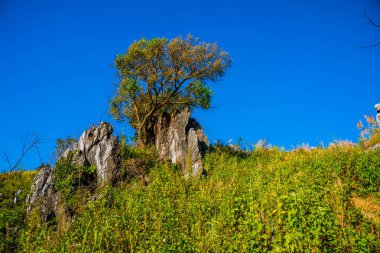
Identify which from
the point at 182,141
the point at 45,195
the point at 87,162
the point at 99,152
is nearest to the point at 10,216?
the point at 45,195

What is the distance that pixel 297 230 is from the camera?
5.20 metres

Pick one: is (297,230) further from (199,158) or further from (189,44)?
(189,44)

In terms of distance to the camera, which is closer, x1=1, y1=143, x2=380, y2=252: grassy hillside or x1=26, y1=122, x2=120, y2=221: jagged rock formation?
x1=1, y1=143, x2=380, y2=252: grassy hillside

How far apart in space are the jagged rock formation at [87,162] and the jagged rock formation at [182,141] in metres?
4.04

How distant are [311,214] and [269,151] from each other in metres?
17.7

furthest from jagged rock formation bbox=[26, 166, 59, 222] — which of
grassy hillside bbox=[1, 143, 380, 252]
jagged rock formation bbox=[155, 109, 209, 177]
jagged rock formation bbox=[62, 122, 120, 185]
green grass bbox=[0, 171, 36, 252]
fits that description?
jagged rock formation bbox=[155, 109, 209, 177]

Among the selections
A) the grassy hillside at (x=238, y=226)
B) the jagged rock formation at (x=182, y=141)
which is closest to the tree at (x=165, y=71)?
the jagged rock formation at (x=182, y=141)

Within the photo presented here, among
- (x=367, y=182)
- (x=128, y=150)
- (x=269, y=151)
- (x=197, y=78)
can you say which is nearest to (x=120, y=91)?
(x=197, y=78)

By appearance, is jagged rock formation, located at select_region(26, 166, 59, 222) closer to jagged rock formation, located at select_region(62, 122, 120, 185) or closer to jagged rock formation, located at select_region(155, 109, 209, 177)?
jagged rock formation, located at select_region(62, 122, 120, 185)

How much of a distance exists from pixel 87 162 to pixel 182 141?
6492 millimetres

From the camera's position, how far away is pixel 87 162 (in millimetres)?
16219

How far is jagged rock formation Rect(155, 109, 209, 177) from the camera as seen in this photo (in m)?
18.1

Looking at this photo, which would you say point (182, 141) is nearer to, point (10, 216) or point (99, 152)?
point (99, 152)

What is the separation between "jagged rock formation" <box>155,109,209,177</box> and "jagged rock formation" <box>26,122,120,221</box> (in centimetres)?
404
